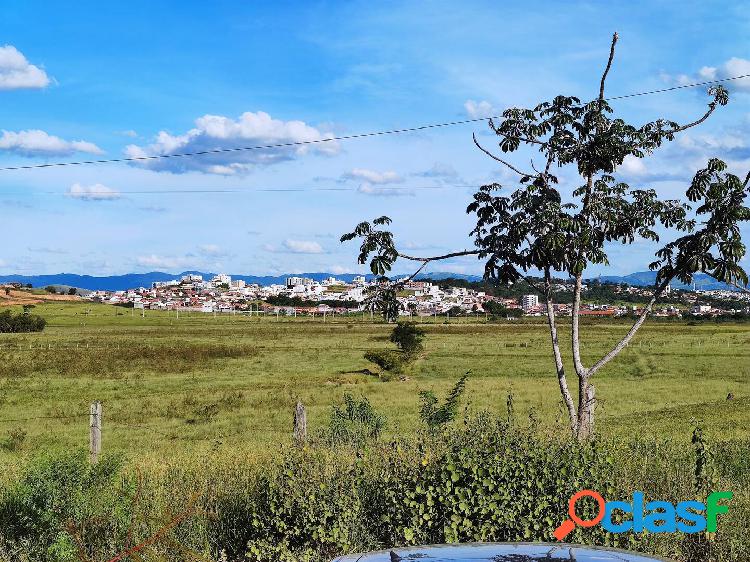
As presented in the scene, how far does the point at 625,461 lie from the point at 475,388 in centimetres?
2410

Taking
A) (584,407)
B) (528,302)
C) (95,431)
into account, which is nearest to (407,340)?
(95,431)

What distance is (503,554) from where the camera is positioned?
290cm

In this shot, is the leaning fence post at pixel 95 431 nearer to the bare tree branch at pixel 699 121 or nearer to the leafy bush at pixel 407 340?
the bare tree branch at pixel 699 121

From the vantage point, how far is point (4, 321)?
268 feet

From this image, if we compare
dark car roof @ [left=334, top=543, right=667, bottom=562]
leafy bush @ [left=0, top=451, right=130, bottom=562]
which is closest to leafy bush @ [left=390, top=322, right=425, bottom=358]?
leafy bush @ [left=0, top=451, right=130, bottom=562]

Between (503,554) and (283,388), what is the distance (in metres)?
28.9

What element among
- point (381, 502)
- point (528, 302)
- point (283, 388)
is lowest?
point (283, 388)

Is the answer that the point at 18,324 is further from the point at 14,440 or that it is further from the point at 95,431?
the point at 95,431

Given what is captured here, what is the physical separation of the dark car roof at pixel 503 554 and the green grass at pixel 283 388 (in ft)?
15.3

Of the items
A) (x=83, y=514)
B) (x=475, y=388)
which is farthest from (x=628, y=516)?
(x=475, y=388)

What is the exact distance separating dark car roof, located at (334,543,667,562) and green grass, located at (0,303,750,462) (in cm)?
467

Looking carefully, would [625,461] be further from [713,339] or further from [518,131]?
[713,339]

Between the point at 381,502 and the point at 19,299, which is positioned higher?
the point at 19,299

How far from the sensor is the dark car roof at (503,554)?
2.81 meters
